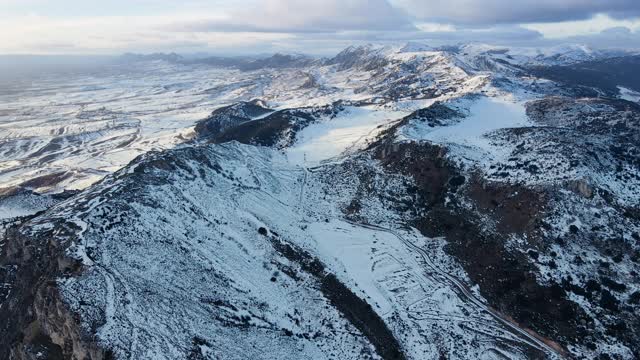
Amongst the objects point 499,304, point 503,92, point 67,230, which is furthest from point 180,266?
point 503,92

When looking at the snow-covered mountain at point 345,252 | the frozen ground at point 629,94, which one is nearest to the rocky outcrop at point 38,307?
the snow-covered mountain at point 345,252

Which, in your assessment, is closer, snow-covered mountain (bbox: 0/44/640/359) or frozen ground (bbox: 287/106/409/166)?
snow-covered mountain (bbox: 0/44/640/359)

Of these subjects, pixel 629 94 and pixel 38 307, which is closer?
pixel 38 307

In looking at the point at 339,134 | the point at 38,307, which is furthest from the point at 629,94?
the point at 38,307

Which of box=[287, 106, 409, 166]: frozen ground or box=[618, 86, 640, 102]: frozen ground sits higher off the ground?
box=[287, 106, 409, 166]: frozen ground

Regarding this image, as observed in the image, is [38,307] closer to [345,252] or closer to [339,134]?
[345,252]

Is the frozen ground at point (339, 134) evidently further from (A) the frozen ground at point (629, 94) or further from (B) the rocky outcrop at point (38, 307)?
(A) the frozen ground at point (629, 94)

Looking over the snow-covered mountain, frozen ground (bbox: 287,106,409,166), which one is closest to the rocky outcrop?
the snow-covered mountain

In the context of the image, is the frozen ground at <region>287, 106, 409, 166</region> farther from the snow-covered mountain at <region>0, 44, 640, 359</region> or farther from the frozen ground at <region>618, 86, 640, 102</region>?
the frozen ground at <region>618, 86, 640, 102</region>

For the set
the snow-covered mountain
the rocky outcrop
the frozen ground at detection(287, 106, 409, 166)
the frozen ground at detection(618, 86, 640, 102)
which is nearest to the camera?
the rocky outcrop

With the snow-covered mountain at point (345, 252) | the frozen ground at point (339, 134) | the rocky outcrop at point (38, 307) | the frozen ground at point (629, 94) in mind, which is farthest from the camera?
the frozen ground at point (629, 94)

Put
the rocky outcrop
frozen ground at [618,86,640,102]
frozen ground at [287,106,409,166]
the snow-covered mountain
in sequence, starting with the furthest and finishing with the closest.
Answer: frozen ground at [618,86,640,102] < frozen ground at [287,106,409,166] < the snow-covered mountain < the rocky outcrop

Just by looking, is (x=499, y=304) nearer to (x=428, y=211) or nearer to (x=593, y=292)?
(x=593, y=292)
